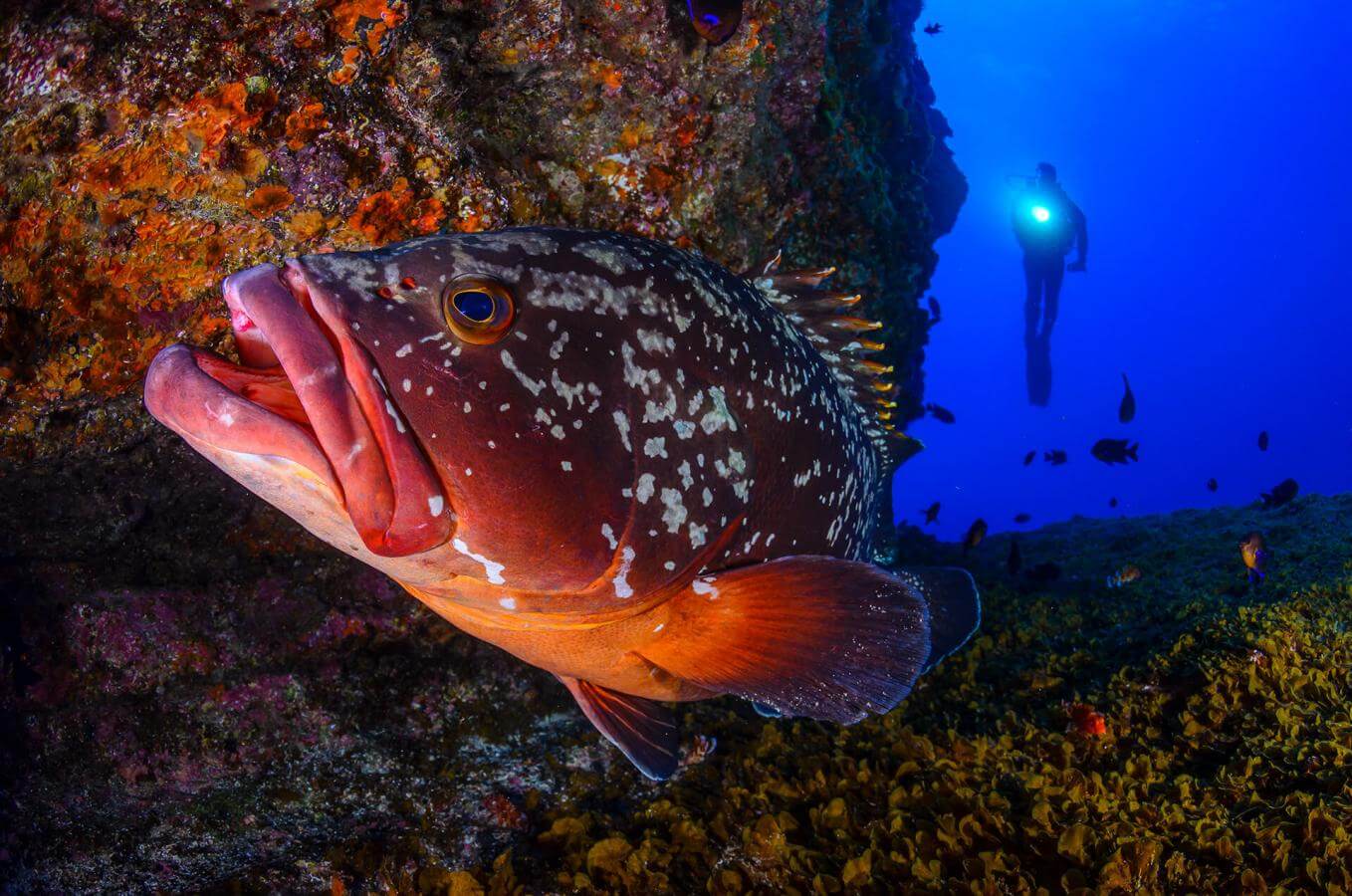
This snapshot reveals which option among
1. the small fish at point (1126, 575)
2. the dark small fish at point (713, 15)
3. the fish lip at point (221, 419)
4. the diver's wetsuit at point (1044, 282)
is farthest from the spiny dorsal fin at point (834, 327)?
the diver's wetsuit at point (1044, 282)

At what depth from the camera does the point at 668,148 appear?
3.68 m

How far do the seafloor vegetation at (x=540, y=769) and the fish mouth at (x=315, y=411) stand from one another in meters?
2.66

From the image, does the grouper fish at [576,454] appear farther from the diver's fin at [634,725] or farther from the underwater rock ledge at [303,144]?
the underwater rock ledge at [303,144]

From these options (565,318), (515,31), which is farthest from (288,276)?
(515,31)

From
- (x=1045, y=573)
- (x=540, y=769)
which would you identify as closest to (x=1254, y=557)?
(x=1045, y=573)

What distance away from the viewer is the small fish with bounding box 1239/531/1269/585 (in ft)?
19.1

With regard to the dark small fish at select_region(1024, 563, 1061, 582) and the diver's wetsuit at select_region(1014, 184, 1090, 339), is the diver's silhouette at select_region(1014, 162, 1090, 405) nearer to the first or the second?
the diver's wetsuit at select_region(1014, 184, 1090, 339)

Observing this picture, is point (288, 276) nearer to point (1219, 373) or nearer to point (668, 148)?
point (668, 148)

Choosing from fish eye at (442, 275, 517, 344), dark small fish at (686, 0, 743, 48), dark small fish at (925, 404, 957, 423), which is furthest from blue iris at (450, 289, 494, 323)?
dark small fish at (925, 404, 957, 423)

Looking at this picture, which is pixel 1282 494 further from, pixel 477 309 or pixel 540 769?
pixel 477 309

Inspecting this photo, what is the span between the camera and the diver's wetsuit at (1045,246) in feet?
108

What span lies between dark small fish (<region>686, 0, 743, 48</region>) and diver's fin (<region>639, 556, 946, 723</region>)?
290 centimetres

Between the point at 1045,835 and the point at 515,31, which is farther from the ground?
the point at 515,31

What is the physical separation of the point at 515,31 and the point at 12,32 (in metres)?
2.02
